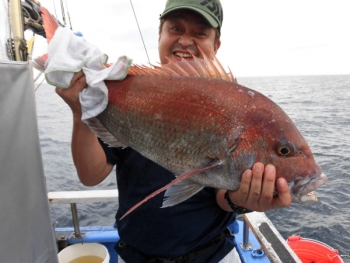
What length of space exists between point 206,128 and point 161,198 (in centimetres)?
68

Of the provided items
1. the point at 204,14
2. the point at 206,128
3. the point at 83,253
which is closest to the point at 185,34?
the point at 204,14

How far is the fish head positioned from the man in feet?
1.15

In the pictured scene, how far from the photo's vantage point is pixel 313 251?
13.2 feet

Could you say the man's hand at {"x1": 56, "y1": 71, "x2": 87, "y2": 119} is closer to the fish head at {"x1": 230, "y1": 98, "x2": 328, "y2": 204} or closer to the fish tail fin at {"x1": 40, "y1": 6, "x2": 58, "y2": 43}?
the fish tail fin at {"x1": 40, "y1": 6, "x2": 58, "y2": 43}

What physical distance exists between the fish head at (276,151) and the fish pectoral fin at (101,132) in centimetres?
68

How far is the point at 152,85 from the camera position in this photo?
4.93ft

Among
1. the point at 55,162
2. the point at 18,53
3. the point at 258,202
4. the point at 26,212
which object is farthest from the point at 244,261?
the point at 55,162

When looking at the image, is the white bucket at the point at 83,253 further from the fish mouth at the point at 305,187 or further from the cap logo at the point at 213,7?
the cap logo at the point at 213,7

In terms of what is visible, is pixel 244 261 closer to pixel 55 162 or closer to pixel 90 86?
pixel 90 86

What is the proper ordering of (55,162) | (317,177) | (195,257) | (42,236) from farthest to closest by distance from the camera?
(55,162) < (195,257) < (42,236) < (317,177)

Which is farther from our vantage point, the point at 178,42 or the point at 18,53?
the point at 178,42

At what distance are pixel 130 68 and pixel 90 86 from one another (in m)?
0.27

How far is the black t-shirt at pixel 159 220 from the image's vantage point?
1818 mm

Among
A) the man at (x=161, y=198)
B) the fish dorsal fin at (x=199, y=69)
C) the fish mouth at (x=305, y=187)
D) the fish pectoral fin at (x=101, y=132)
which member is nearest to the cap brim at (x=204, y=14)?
the man at (x=161, y=198)
